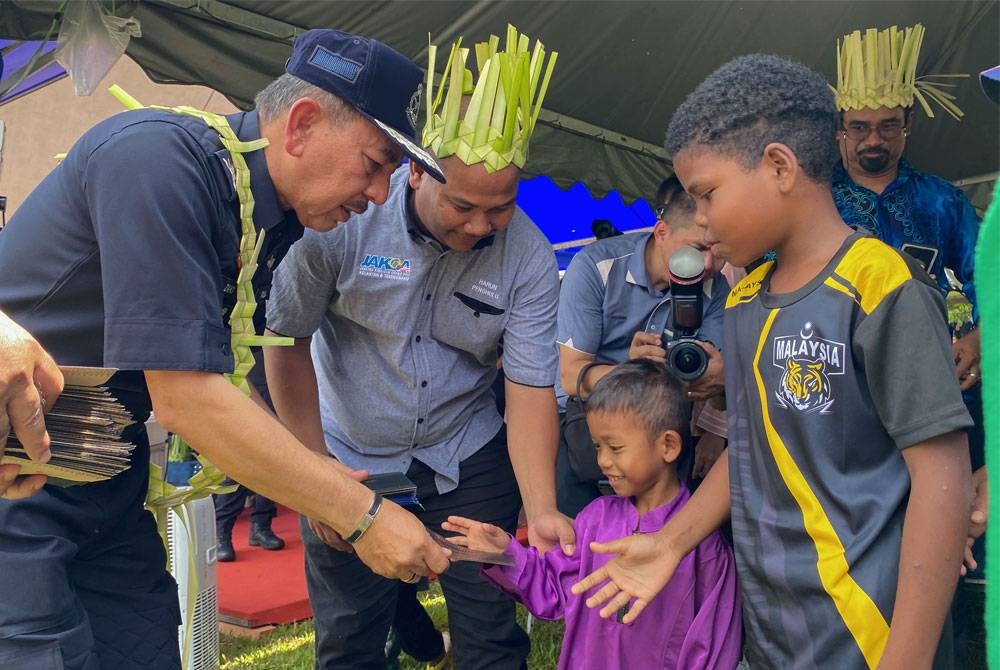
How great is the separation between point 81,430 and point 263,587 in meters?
3.44

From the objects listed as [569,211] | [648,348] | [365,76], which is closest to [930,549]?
[648,348]

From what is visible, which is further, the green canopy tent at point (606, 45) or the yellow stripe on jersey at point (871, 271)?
the green canopy tent at point (606, 45)

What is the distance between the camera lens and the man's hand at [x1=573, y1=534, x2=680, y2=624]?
2.00m

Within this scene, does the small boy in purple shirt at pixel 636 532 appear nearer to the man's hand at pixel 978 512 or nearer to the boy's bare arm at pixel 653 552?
the boy's bare arm at pixel 653 552

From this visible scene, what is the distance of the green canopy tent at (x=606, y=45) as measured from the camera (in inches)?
148

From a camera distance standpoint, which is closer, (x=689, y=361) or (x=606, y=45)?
(x=689, y=361)

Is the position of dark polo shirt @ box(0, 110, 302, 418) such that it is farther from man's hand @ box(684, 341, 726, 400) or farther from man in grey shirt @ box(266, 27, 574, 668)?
man's hand @ box(684, 341, 726, 400)

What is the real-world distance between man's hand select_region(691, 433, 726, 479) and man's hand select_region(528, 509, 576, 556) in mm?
559

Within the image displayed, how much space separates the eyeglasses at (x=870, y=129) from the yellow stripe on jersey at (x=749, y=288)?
1.70 m

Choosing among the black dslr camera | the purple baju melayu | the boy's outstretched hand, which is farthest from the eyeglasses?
the boy's outstretched hand

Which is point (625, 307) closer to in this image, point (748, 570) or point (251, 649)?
point (748, 570)

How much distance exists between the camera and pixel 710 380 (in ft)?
8.27

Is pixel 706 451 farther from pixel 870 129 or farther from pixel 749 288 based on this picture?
pixel 870 129

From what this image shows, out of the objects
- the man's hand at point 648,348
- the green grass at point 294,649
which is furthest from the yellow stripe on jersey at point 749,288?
the green grass at point 294,649
